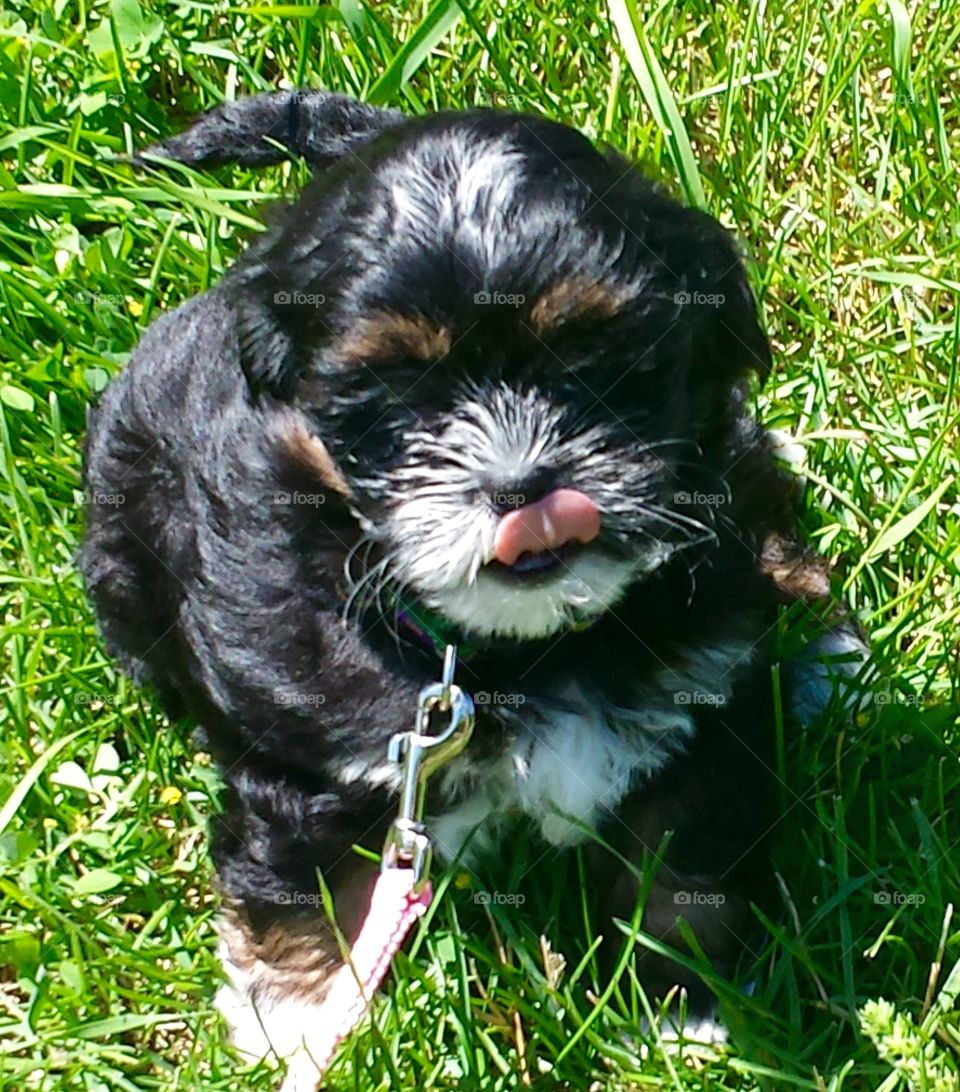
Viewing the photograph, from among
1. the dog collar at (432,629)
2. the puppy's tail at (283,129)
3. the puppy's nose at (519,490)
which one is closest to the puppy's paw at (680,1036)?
the dog collar at (432,629)

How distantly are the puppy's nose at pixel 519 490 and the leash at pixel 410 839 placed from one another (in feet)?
0.96

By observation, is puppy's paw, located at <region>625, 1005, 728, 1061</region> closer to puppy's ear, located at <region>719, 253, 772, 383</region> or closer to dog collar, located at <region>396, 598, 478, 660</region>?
dog collar, located at <region>396, 598, 478, 660</region>

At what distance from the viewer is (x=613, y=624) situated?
236cm

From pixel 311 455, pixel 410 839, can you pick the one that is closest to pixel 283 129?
pixel 311 455

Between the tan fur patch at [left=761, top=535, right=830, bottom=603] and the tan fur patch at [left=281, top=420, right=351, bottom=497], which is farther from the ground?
the tan fur patch at [left=281, top=420, right=351, bottom=497]

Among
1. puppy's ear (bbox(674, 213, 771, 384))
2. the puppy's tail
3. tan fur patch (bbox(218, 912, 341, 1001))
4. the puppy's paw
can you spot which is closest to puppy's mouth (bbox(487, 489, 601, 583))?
puppy's ear (bbox(674, 213, 771, 384))

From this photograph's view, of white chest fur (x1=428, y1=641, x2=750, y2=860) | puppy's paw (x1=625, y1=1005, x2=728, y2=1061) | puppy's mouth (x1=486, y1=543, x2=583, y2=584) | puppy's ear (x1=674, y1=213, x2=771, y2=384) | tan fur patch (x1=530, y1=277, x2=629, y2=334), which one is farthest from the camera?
puppy's paw (x1=625, y1=1005, x2=728, y2=1061)

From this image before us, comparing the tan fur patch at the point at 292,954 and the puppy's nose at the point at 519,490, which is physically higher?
the puppy's nose at the point at 519,490

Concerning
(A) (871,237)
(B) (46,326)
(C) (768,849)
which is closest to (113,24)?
(B) (46,326)

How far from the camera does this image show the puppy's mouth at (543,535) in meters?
1.97

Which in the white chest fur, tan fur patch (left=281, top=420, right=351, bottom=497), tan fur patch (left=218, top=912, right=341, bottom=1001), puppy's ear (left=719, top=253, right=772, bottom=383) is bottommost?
tan fur patch (left=218, top=912, right=341, bottom=1001)

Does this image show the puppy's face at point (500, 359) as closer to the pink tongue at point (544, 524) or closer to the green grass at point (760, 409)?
the pink tongue at point (544, 524)

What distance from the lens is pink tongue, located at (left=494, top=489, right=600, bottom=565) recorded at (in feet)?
6.46

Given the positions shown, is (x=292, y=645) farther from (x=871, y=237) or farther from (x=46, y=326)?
(x=871, y=237)
